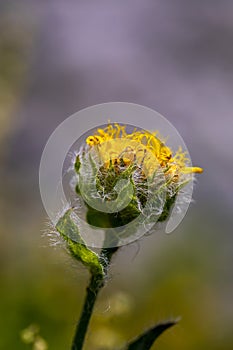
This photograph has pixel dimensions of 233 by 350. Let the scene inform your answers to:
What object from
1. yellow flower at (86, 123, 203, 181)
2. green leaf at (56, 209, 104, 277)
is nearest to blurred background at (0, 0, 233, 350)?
green leaf at (56, 209, 104, 277)

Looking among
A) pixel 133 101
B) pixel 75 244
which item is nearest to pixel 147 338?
pixel 75 244

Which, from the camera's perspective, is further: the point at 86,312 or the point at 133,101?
the point at 133,101

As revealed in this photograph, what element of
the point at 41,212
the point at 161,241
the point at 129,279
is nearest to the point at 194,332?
the point at 129,279

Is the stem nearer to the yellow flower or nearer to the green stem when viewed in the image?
the green stem

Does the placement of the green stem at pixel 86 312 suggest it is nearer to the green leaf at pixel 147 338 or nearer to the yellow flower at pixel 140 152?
the green leaf at pixel 147 338

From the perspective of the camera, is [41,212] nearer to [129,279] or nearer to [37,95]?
[129,279]

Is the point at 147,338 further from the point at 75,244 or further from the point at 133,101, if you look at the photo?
the point at 133,101

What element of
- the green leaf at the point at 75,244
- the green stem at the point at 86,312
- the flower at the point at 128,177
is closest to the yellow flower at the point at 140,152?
the flower at the point at 128,177
